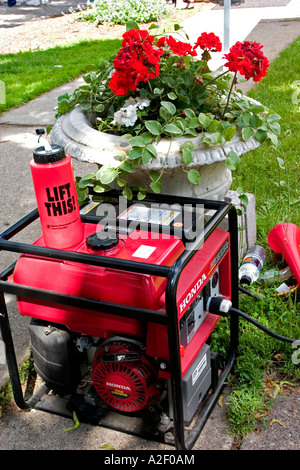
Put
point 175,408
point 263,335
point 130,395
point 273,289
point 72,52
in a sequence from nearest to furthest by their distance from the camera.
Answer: point 175,408, point 130,395, point 263,335, point 273,289, point 72,52

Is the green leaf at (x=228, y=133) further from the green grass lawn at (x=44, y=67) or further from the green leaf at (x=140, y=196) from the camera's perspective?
the green grass lawn at (x=44, y=67)

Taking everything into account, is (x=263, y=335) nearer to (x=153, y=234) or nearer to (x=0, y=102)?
(x=153, y=234)

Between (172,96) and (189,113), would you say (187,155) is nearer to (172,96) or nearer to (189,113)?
(189,113)

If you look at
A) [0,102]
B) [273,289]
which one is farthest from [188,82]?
[0,102]

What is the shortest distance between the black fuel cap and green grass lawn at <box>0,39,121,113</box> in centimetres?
418

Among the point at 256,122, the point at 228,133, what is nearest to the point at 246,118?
the point at 256,122

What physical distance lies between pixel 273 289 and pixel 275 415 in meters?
0.77

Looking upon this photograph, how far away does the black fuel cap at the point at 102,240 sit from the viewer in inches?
75.2

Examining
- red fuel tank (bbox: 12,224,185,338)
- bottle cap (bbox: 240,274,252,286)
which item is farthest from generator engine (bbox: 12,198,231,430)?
bottle cap (bbox: 240,274,252,286)

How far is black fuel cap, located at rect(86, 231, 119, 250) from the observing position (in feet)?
6.27

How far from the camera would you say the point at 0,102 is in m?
5.24

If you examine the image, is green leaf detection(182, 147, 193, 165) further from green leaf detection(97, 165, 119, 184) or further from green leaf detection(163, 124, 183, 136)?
green leaf detection(97, 165, 119, 184)

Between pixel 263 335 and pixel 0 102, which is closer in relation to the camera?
pixel 263 335

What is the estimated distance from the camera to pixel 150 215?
2.12 m
